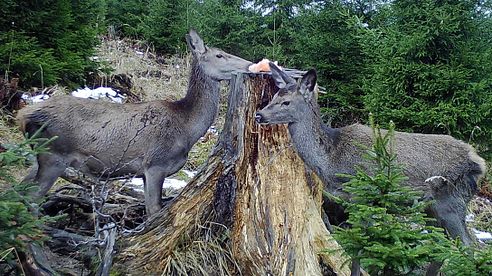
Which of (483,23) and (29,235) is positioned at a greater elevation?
(483,23)

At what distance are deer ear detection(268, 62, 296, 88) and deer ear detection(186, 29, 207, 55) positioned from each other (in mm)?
1578

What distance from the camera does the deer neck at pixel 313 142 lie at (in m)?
6.52

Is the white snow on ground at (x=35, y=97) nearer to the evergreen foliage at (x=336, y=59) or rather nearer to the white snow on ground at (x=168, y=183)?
the white snow on ground at (x=168, y=183)

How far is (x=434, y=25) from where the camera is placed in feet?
31.4

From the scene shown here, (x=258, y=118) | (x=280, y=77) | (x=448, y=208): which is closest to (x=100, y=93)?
(x=280, y=77)

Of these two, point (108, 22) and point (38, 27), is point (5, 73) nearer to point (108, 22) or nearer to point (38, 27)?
point (38, 27)

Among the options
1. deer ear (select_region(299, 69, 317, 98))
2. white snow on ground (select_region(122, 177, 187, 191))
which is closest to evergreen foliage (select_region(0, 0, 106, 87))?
white snow on ground (select_region(122, 177, 187, 191))

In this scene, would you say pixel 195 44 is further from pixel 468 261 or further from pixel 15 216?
pixel 468 261

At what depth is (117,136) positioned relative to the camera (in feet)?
22.0

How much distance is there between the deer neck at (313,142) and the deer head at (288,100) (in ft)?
0.27

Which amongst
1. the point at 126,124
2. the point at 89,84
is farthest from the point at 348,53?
the point at 126,124

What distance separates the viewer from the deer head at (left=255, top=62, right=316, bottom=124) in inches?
237

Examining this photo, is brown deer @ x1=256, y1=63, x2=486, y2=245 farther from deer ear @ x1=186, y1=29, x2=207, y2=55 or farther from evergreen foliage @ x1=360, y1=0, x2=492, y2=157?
evergreen foliage @ x1=360, y1=0, x2=492, y2=157

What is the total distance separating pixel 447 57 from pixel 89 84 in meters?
6.32
